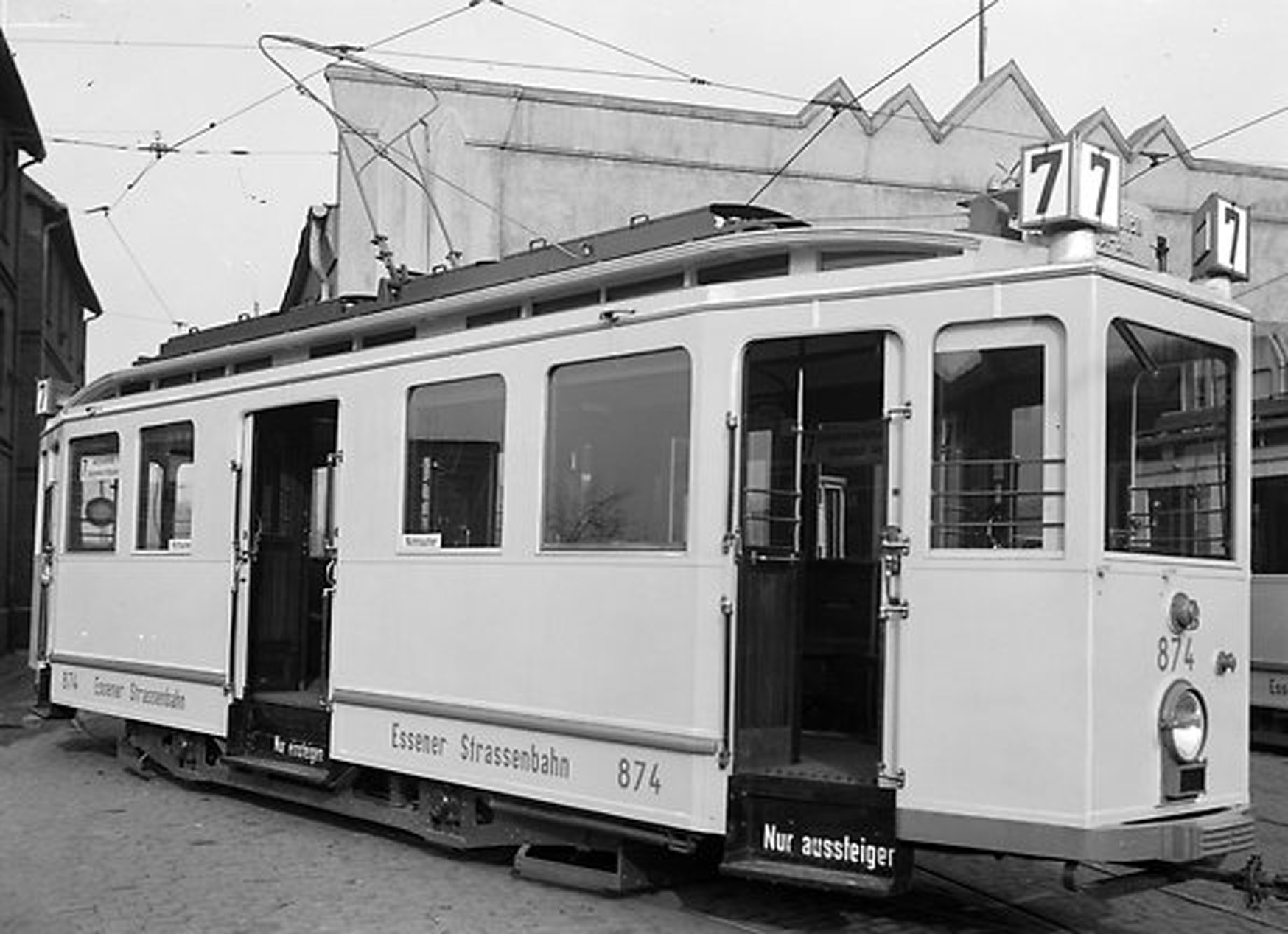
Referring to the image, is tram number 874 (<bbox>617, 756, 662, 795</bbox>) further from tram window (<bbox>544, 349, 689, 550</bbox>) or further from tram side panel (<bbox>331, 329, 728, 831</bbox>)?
tram window (<bbox>544, 349, 689, 550</bbox>)

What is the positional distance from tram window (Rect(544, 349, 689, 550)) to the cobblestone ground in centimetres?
170

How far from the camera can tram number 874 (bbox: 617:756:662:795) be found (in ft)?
21.6

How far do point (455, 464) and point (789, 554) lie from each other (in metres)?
2.07

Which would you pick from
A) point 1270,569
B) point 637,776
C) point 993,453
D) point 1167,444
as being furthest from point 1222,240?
point 1270,569

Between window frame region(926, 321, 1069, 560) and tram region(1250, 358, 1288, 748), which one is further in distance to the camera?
tram region(1250, 358, 1288, 748)

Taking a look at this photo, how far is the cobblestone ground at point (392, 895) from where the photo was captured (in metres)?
6.75

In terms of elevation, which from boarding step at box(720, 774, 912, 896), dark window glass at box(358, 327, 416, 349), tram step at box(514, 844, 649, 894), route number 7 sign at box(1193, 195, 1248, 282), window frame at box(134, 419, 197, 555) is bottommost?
tram step at box(514, 844, 649, 894)

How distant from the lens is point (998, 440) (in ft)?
19.8

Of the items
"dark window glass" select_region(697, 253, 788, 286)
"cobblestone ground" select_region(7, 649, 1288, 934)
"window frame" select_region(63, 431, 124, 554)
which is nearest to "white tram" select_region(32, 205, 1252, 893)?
"dark window glass" select_region(697, 253, 788, 286)

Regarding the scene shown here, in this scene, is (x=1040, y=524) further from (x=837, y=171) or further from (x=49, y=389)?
(x=837, y=171)

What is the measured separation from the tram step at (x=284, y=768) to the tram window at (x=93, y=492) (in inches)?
90.0

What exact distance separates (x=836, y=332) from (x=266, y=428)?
15.0 ft

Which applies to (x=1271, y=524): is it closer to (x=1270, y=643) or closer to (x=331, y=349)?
(x=1270, y=643)

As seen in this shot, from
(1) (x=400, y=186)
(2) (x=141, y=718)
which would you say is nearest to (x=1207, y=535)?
(2) (x=141, y=718)
